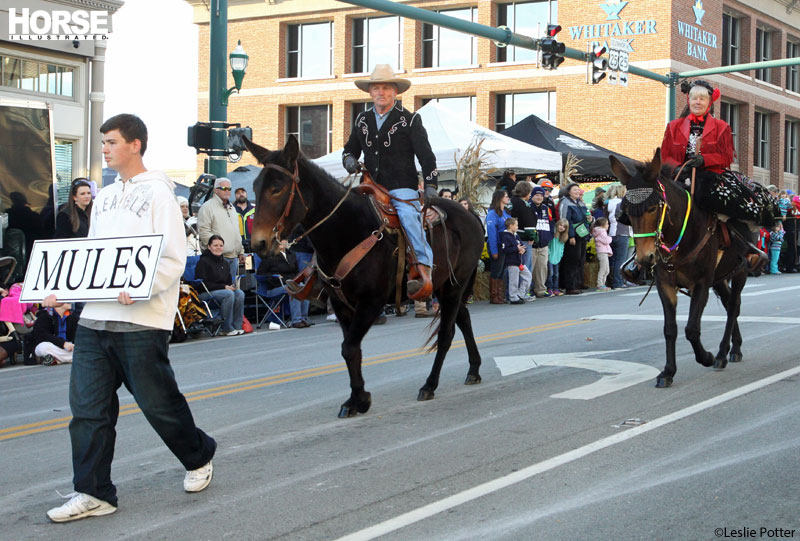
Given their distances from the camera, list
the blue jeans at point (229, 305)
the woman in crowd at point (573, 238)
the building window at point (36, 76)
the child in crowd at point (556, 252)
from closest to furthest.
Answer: the blue jeans at point (229, 305) < the child in crowd at point (556, 252) < the woman in crowd at point (573, 238) < the building window at point (36, 76)

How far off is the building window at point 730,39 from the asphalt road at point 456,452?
1499 inches

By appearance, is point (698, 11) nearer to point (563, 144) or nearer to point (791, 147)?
point (791, 147)

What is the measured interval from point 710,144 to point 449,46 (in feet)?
119

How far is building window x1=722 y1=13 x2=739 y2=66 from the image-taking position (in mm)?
46156

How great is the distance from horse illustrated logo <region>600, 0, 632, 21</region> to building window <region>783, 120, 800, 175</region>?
1591cm

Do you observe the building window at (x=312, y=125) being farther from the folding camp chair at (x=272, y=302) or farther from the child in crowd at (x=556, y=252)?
the folding camp chair at (x=272, y=302)

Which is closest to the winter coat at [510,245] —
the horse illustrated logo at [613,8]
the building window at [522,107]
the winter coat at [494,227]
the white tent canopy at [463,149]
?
the winter coat at [494,227]

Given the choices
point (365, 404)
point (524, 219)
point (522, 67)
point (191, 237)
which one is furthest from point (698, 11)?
point (365, 404)

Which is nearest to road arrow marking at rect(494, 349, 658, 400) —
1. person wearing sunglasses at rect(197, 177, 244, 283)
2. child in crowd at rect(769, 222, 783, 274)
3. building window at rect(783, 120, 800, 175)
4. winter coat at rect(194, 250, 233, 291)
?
winter coat at rect(194, 250, 233, 291)

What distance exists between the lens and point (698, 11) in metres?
42.2

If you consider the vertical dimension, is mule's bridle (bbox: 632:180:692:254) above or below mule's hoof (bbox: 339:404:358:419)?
above

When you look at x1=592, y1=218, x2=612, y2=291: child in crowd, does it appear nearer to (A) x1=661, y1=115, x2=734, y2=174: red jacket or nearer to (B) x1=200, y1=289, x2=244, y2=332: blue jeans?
(B) x1=200, y1=289, x2=244, y2=332: blue jeans

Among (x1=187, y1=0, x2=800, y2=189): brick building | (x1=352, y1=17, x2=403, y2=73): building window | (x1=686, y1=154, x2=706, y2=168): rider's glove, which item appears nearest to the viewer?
(x1=686, y1=154, x2=706, y2=168): rider's glove

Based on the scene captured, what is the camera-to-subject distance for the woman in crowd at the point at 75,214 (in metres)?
12.7
